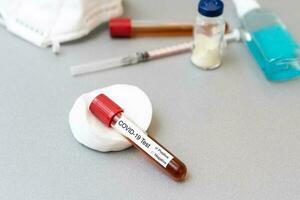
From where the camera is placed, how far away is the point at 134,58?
24.1 inches

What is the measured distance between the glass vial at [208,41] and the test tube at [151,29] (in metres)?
0.05

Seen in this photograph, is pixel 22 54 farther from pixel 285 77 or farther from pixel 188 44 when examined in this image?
pixel 285 77

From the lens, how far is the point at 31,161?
482 mm

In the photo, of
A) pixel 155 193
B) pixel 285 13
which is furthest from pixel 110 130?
pixel 285 13

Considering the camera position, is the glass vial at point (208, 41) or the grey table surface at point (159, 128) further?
the glass vial at point (208, 41)

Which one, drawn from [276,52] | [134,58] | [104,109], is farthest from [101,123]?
[276,52]

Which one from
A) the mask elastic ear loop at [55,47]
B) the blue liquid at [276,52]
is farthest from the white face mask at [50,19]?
the blue liquid at [276,52]

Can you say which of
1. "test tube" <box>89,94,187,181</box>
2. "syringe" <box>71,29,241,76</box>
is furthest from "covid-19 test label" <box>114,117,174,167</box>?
"syringe" <box>71,29,241,76</box>

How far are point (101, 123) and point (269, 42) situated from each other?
279 mm

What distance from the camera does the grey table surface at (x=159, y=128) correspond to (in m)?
0.46

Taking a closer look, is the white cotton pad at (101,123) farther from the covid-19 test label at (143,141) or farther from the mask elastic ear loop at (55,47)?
the mask elastic ear loop at (55,47)

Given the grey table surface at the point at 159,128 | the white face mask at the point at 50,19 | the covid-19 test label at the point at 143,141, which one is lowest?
the grey table surface at the point at 159,128

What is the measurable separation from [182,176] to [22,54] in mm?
319

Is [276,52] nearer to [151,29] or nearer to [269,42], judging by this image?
[269,42]
